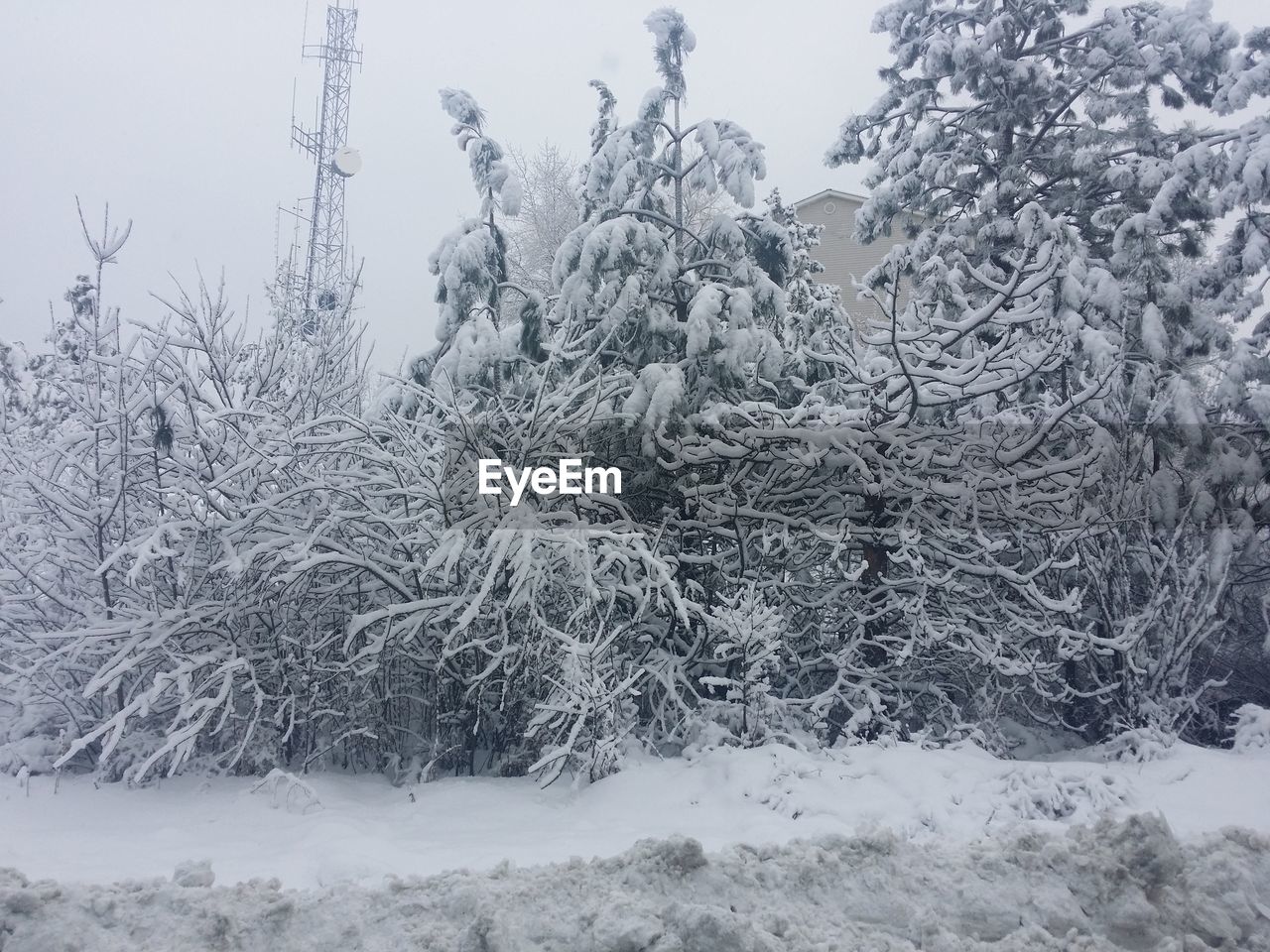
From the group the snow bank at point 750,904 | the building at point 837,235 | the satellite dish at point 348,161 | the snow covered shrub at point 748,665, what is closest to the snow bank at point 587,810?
the snow bank at point 750,904

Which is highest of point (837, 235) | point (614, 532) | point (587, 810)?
point (837, 235)

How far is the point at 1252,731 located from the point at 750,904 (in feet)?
13.1

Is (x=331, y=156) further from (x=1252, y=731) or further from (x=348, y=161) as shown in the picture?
(x=1252, y=731)

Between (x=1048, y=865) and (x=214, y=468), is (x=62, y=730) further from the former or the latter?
(x=1048, y=865)

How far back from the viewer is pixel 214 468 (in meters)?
5.71

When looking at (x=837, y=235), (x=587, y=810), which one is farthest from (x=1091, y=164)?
(x=837, y=235)

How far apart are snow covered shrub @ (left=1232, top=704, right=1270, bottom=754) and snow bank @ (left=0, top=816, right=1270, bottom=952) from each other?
207cm

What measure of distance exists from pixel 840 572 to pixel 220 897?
4292 mm

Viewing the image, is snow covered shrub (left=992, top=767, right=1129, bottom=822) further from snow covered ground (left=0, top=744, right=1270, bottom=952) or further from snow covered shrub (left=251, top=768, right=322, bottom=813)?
snow covered shrub (left=251, top=768, right=322, bottom=813)

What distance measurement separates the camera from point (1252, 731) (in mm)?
5426

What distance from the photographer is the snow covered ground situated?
9.73 feet

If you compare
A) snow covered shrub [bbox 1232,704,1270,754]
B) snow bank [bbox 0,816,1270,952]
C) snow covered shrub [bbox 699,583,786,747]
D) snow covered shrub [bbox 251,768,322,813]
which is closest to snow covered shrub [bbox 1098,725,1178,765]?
snow covered shrub [bbox 1232,704,1270,754]

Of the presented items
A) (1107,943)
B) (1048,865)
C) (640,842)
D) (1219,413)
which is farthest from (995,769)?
(1219,413)

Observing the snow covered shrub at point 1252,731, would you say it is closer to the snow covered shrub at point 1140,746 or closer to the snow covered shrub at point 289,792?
the snow covered shrub at point 1140,746
